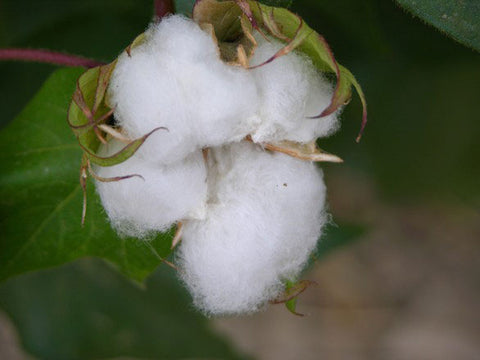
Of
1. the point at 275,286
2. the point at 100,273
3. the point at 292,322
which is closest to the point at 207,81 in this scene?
the point at 275,286

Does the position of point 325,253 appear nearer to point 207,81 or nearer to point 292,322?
point 207,81

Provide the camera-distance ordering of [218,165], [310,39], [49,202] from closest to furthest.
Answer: [310,39]
[218,165]
[49,202]

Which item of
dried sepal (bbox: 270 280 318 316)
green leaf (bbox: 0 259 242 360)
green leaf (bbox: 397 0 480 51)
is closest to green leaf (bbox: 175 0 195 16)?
green leaf (bbox: 397 0 480 51)

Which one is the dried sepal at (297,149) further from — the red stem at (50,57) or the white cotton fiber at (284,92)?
the red stem at (50,57)

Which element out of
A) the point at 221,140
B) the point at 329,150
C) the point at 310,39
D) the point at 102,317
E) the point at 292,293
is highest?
the point at 310,39

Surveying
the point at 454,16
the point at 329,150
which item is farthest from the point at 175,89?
the point at 329,150

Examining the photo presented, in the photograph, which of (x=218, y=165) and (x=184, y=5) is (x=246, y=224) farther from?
(x=184, y=5)

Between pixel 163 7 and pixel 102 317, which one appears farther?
pixel 102 317
